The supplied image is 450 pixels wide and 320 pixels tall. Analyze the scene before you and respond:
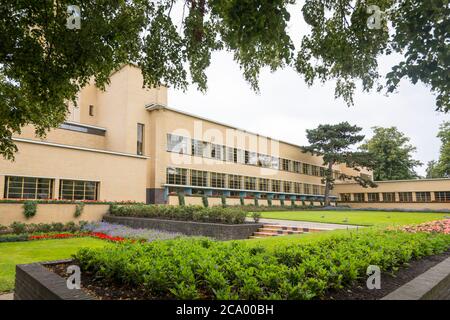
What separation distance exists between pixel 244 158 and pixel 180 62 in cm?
3293

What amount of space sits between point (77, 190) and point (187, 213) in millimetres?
9756

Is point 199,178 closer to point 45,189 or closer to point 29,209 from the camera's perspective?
point 45,189

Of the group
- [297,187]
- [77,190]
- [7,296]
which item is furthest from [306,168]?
[7,296]

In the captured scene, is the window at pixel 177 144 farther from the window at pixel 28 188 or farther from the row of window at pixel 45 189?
the window at pixel 28 188

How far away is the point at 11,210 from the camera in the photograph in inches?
690

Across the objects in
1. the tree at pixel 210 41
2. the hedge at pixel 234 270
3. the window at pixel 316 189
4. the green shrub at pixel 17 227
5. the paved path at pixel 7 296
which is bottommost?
the paved path at pixel 7 296

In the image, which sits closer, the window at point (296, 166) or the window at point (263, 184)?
the window at point (263, 184)

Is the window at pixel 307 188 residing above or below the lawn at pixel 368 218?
above

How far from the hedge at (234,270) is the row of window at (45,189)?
52.5 feet

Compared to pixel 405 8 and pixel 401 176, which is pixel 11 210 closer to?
pixel 405 8

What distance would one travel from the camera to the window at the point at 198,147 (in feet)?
110

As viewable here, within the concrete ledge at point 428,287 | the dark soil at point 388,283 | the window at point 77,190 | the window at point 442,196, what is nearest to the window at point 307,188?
the window at point 442,196

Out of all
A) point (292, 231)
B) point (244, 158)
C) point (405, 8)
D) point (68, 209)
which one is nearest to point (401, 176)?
point (244, 158)

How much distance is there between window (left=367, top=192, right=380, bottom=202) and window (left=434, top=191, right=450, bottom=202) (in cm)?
888
